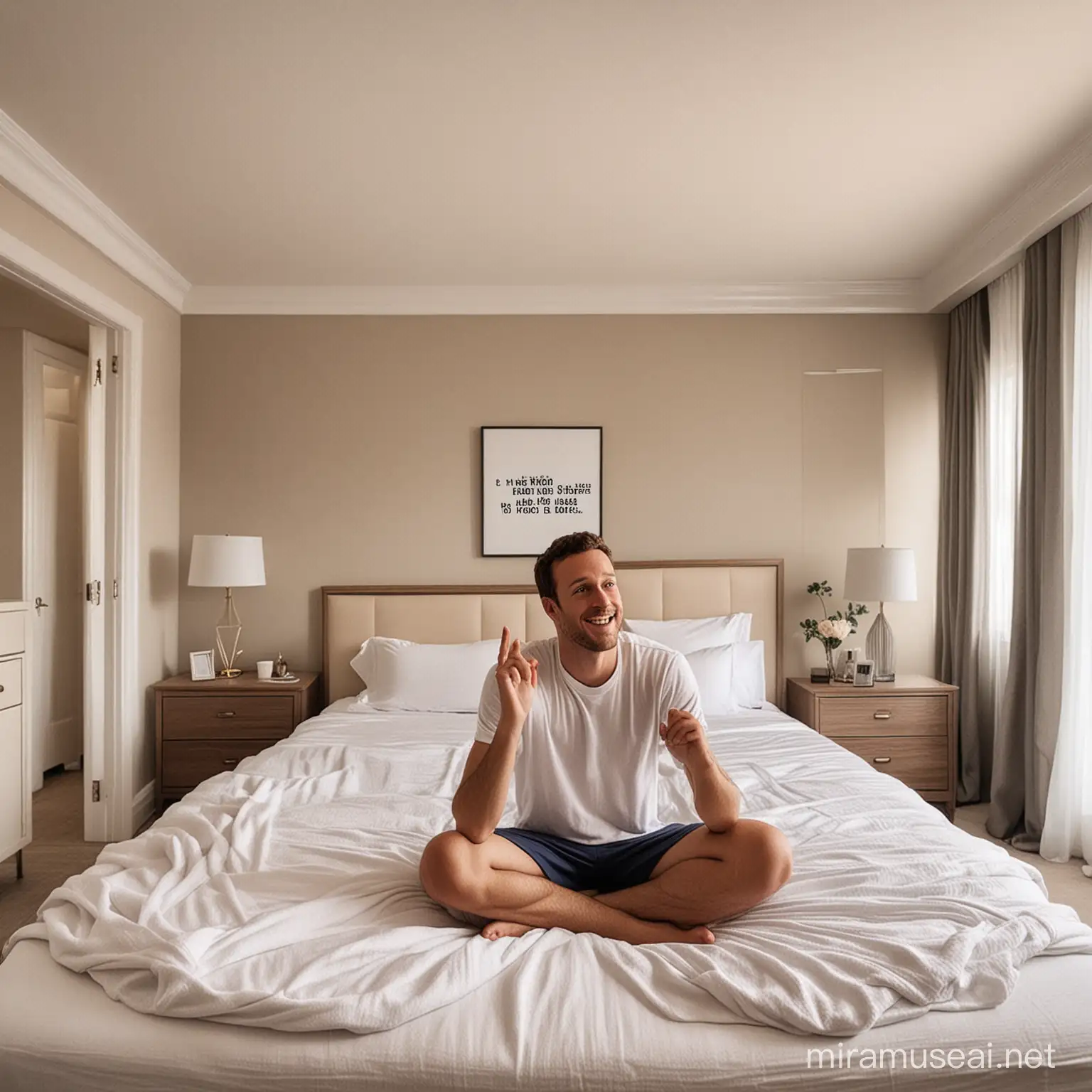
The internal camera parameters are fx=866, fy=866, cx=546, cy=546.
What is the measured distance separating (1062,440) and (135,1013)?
3.43 meters

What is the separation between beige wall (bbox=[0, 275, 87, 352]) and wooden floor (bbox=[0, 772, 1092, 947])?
246 centimetres

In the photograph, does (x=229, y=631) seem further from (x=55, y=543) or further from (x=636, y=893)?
(x=636, y=893)

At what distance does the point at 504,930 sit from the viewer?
167cm

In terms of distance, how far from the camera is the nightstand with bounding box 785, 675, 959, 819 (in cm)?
388

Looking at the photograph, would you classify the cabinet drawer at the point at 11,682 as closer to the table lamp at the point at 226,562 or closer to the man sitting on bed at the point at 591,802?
the table lamp at the point at 226,562

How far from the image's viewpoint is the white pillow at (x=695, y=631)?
4.02 meters

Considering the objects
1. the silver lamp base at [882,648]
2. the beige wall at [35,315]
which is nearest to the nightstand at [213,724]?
the beige wall at [35,315]

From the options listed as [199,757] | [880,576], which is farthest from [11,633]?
[880,576]

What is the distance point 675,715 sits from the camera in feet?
6.04

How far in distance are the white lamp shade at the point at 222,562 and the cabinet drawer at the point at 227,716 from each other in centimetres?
51

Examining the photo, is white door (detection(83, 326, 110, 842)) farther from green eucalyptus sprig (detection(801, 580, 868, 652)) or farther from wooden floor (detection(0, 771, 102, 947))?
green eucalyptus sprig (detection(801, 580, 868, 652))

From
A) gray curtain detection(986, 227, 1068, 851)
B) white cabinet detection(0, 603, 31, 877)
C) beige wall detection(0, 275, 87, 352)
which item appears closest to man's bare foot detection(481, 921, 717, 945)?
white cabinet detection(0, 603, 31, 877)

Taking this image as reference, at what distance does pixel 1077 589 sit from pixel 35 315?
→ 202 inches

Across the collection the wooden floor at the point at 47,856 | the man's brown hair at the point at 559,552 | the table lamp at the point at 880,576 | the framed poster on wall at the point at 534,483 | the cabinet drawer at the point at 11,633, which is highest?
the framed poster on wall at the point at 534,483
